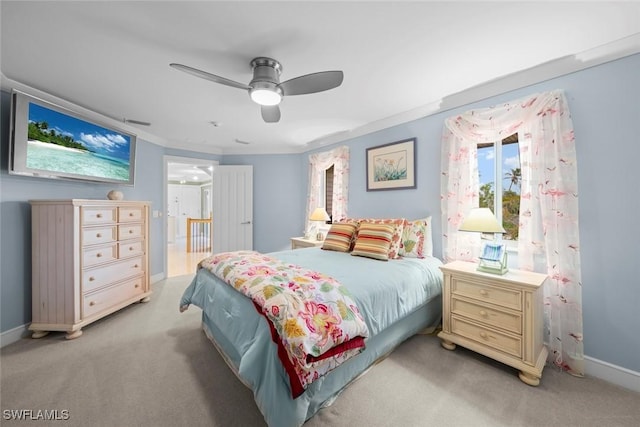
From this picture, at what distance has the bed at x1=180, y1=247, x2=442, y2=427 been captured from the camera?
125 centimetres

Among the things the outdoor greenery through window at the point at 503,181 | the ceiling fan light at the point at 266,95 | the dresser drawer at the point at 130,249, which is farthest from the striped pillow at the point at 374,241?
the dresser drawer at the point at 130,249

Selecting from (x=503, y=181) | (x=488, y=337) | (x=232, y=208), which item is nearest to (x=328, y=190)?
(x=232, y=208)

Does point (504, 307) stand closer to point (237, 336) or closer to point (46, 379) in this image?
point (237, 336)

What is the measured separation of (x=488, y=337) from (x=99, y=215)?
12.7 feet

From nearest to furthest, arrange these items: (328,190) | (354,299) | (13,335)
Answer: (354,299)
(13,335)
(328,190)

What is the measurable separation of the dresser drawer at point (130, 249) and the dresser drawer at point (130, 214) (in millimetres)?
286

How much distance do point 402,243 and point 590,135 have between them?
1.70 meters

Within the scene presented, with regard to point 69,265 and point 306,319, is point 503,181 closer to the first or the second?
point 306,319

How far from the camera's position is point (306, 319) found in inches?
50.4

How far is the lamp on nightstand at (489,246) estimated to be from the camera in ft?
6.49

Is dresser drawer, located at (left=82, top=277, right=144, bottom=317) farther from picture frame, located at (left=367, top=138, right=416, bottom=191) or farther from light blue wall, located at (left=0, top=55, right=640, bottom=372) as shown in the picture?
picture frame, located at (left=367, top=138, right=416, bottom=191)

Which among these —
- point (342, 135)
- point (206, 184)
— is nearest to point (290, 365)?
point (342, 135)

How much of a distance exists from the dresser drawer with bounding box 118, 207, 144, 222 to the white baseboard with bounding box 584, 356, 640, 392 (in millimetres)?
4608

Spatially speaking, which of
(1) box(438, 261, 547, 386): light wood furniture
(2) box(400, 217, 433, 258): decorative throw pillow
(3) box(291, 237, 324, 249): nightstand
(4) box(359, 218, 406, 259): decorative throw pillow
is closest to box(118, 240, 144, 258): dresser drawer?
(3) box(291, 237, 324, 249): nightstand
